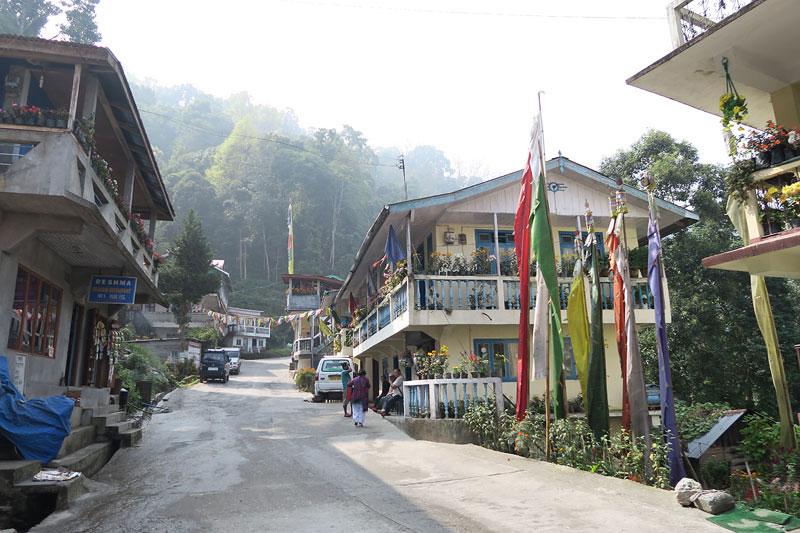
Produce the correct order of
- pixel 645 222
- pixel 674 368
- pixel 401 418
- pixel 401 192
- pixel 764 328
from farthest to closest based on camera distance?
pixel 401 192, pixel 674 368, pixel 645 222, pixel 401 418, pixel 764 328

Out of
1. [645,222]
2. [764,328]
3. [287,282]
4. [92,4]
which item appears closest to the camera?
[764,328]

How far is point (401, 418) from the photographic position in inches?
514

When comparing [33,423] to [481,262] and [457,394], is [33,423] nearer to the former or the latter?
[457,394]

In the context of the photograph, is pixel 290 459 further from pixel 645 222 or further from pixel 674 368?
pixel 674 368

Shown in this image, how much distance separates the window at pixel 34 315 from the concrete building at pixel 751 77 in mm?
11122

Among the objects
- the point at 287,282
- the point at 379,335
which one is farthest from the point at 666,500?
the point at 287,282

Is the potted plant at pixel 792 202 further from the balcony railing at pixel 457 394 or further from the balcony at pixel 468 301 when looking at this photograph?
the balcony railing at pixel 457 394

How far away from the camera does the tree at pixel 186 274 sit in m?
33.8

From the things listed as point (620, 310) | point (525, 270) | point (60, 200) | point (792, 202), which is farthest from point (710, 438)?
point (60, 200)

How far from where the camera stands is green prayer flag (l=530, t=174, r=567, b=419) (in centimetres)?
868

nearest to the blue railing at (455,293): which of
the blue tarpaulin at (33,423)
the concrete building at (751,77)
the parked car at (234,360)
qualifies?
the concrete building at (751,77)

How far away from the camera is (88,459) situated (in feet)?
26.8

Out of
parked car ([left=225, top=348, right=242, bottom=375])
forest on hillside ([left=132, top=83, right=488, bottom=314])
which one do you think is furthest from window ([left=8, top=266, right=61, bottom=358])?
forest on hillside ([left=132, top=83, right=488, bottom=314])

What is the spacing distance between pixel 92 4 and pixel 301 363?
3209 centimetres
